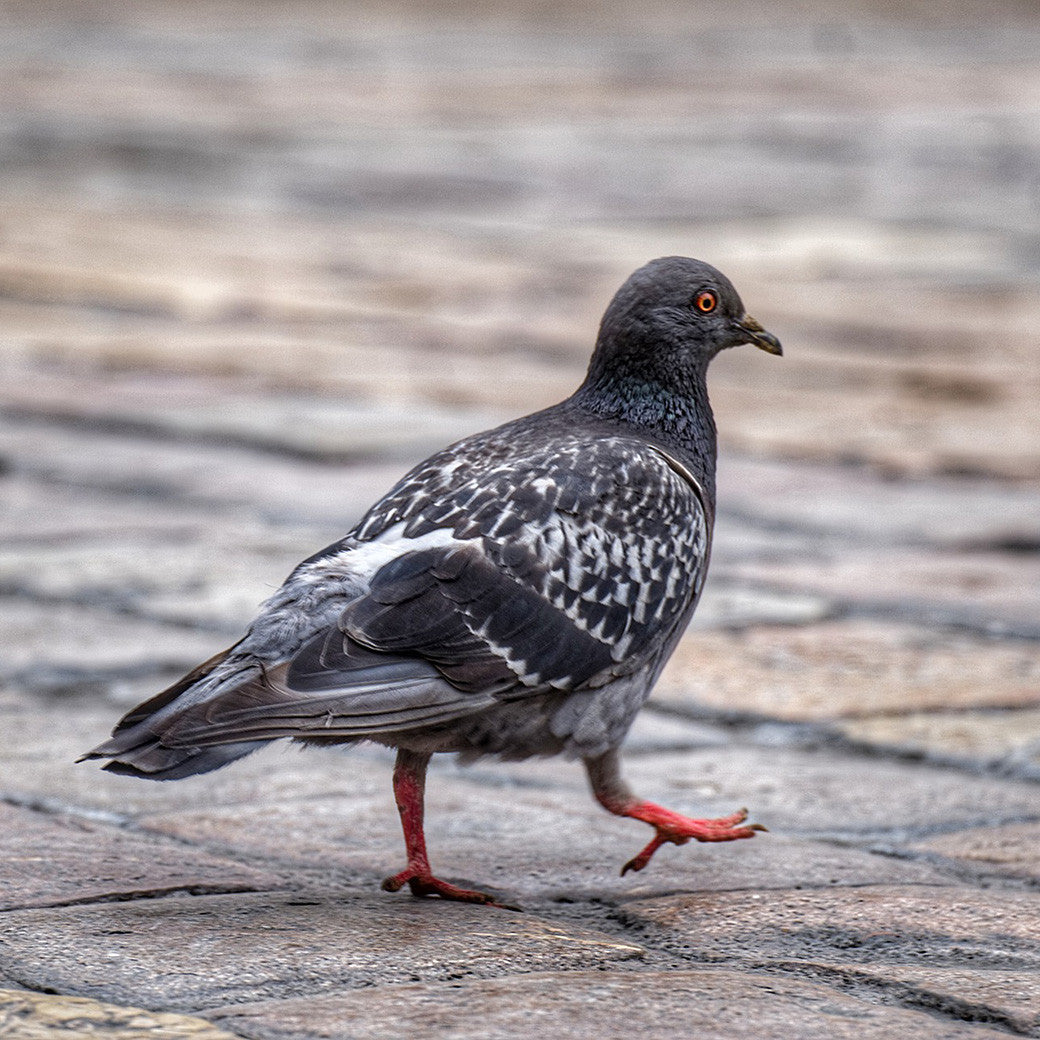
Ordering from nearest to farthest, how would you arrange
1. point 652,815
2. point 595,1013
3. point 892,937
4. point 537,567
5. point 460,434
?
point 595,1013 → point 892,937 → point 537,567 → point 652,815 → point 460,434

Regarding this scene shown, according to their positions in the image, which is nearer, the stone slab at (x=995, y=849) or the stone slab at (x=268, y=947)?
the stone slab at (x=268, y=947)

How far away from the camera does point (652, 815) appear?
376 centimetres

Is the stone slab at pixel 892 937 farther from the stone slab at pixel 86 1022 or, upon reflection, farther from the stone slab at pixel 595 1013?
the stone slab at pixel 86 1022

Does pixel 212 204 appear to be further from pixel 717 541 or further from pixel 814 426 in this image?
pixel 717 541

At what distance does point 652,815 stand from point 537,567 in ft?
1.80

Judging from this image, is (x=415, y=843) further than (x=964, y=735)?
No

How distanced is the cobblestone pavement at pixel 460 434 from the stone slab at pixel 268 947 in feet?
0.04

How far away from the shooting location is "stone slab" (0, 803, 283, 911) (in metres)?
3.31

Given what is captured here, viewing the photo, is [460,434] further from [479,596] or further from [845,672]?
[479,596]

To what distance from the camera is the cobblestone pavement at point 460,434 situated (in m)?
3.00

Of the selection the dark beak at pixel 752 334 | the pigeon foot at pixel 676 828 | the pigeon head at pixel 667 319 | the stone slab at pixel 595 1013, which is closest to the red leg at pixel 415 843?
the pigeon foot at pixel 676 828

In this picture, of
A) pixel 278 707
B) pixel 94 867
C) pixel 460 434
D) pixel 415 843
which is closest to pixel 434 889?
pixel 415 843

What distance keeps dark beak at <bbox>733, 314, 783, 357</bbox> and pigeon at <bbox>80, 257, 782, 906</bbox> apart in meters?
0.48

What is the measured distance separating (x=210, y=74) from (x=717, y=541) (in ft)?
57.7
